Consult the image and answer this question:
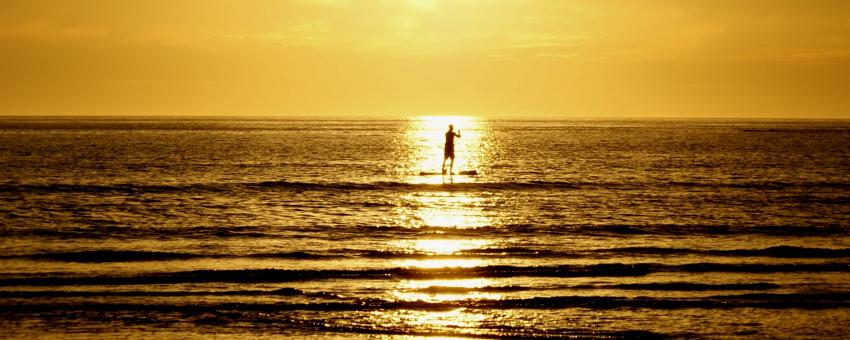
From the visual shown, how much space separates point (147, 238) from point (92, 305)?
9.52 m

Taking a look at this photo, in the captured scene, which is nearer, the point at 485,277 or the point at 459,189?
the point at 485,277

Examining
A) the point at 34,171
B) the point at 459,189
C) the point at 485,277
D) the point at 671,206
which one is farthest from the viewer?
the point at 34,171

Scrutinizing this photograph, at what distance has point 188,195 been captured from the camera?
4184 cm

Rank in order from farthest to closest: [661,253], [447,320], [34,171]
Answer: [34,171], [661,253], [447,320]

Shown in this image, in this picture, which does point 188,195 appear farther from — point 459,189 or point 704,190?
point 704,190

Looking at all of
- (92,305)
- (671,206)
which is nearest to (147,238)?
(92,305)

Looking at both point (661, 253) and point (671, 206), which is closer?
point (661, 253)

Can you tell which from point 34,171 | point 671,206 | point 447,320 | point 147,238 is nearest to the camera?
point 447,320

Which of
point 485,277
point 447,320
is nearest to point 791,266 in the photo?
point 485,277

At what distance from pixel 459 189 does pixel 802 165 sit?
108 ft

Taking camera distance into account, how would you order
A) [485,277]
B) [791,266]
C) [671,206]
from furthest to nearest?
1. [671,206]
2. [791,266]
3. [485,277]

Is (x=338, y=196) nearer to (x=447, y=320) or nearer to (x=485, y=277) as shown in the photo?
(x=485, y=277)

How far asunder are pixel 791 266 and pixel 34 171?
47739mm

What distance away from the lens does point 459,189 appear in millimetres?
45500
